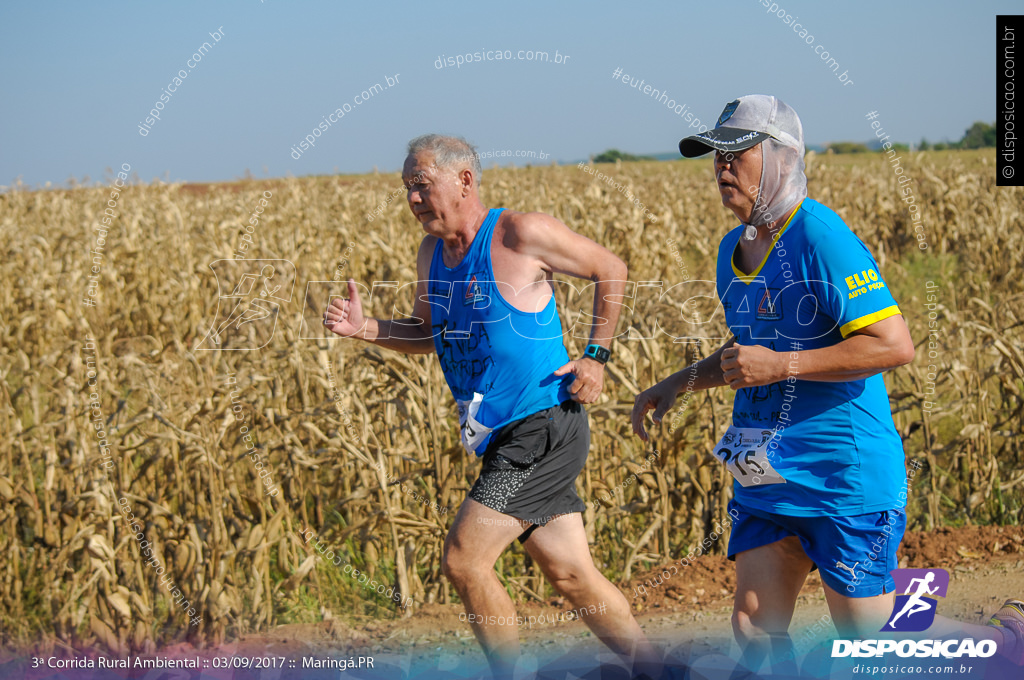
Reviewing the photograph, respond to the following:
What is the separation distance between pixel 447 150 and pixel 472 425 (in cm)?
108

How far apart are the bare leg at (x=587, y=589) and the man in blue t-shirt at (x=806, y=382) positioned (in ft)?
1.58

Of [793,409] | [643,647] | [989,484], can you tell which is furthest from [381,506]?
[989,484]

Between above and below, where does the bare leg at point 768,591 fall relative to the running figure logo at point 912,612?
above

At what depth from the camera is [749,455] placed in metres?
2.84

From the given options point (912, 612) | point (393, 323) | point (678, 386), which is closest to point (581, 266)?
point (678, 386)

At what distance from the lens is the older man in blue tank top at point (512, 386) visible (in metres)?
3.15

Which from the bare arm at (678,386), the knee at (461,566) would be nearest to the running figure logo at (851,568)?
the bare arm at (678,386)

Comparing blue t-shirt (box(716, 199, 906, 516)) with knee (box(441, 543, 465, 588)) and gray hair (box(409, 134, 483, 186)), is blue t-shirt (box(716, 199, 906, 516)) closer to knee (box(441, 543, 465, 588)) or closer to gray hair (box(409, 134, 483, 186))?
knee (box(441, 543, 465, 588))

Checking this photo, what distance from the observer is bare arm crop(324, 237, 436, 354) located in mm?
3535

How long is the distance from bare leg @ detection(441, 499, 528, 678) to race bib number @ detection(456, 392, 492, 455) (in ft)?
0.83

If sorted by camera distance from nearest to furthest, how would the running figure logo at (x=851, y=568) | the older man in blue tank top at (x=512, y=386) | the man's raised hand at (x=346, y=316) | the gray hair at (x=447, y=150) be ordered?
the running figure logo at (x=851, y=568) → the older man in blue tank top at (x=512, y=386) → the gray hair at (x=447, y=150) → the man's raised hand at (x=346, y=316)

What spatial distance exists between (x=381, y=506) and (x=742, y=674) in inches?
85.3

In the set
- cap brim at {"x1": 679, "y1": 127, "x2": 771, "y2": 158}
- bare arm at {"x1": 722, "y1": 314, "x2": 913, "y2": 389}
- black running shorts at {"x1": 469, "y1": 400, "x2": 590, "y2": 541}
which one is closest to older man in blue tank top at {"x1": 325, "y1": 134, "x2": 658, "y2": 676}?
black running shorts at {"x1": 469, "y1": 400, "x2": 590, "y2": 541}

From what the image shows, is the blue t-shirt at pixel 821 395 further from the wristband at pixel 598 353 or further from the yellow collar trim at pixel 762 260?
the wristband at pixel 598 353
